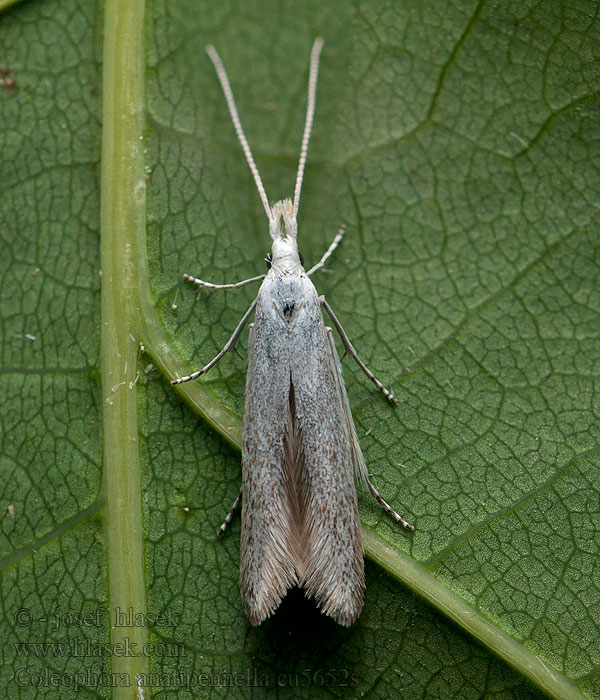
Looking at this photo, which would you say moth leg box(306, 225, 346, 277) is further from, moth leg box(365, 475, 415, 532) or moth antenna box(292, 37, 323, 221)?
moth leg box(365, 475, 415, 532)

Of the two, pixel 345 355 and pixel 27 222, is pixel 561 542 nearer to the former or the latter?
pixel 345 355

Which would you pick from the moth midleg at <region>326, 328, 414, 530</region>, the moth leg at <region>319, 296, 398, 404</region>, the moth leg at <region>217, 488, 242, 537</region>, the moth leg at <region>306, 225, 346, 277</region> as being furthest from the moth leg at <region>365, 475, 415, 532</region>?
the moth leg at <region>306, 225, 346, 277</region>

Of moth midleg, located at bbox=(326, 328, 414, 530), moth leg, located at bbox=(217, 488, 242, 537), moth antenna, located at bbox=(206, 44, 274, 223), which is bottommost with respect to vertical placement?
moth leg, located at bbox=(217, 488, 242, 537)

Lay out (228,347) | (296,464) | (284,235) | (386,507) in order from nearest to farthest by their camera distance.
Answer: (296,464) → (386,507) → (228,347) → (284,235)

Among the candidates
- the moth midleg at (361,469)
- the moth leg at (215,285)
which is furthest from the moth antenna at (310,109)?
the moth midleg at (361,469)

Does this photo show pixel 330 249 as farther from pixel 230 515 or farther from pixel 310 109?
pixel 230 515

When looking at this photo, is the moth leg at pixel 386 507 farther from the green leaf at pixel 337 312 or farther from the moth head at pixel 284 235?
the moth head at pixel 284 235

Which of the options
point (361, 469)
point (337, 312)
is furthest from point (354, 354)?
point (361, 469)

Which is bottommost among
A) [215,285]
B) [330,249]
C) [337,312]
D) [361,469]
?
[361,469]
